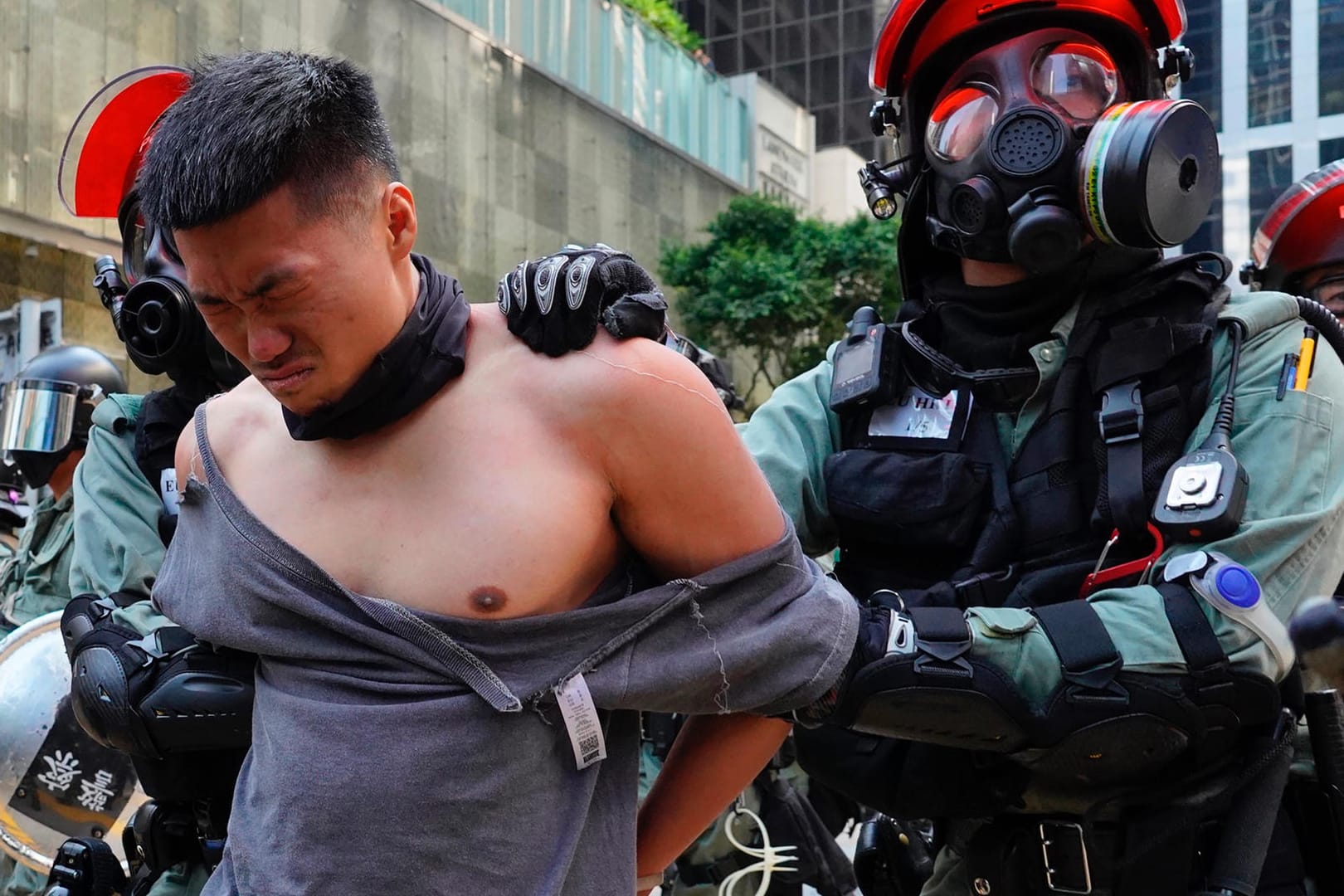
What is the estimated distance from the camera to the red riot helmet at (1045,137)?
2852mm

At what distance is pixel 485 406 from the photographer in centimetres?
190

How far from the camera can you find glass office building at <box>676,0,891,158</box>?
1604 inches

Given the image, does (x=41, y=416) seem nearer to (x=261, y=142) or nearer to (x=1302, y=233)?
(x=1302, y=233)

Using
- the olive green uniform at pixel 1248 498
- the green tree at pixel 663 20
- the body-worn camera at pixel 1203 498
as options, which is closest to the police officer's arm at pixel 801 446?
the olive green uniform at pixel 1248 498

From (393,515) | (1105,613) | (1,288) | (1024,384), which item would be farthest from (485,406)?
(1,288)

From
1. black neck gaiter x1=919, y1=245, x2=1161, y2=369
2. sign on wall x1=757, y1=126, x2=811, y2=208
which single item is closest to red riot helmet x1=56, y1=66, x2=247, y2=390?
black neck gaiter x1=919, y1=245, x2=1161, y2=369

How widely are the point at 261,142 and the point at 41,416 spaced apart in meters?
5.02

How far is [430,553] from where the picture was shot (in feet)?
6.07

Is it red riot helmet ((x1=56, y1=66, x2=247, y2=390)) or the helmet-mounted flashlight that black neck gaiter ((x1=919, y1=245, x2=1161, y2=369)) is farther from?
red riot helmet ((x1=56, y1=66, x2=247, y2=390))

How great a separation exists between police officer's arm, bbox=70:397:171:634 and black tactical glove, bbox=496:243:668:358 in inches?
65.9

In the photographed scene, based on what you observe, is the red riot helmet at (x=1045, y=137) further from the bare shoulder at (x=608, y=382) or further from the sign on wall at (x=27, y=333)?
the sign on wall at (x=27, y=333)

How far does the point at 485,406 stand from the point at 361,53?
16.9m

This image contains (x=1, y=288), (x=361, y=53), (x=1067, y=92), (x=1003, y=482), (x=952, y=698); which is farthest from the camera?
(x=361, y=53)

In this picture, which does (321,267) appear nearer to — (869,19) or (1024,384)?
(1024,384)
